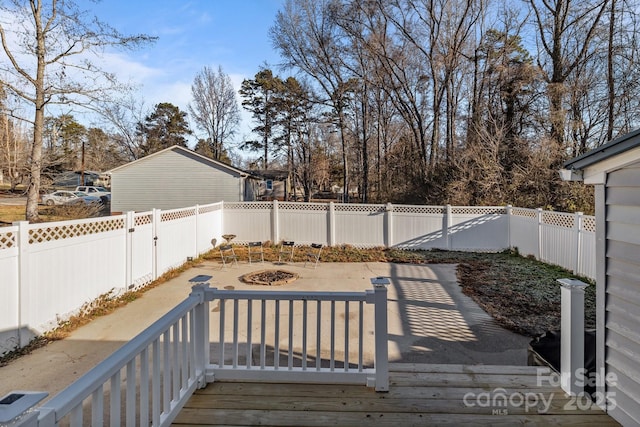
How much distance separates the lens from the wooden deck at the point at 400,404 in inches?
80.5

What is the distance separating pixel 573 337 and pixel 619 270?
62 cm

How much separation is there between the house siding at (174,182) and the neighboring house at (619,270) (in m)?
15.4

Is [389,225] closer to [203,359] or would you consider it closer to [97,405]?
[203,359]

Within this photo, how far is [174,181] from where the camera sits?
1639cm

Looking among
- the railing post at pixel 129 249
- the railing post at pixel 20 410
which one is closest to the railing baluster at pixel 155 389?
the railing post at pixel 20 410

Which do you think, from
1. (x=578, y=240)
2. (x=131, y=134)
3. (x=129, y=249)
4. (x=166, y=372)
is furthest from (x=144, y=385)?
(x=131, y=134)

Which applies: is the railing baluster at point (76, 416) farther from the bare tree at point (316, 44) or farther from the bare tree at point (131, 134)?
the bare tree at point (131, 134)

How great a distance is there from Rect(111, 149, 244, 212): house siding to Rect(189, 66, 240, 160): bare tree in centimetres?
1084

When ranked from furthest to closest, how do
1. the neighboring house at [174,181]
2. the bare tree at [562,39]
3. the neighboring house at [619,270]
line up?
1. the neighboring house at [174,181]
2. the bare tree at [562,39]
3. the neighboring house at [619,270]

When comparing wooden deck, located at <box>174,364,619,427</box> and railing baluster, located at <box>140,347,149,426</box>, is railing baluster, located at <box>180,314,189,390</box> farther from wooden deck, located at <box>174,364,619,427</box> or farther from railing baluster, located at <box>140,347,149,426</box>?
railing baluster, located at <box>140,347,149,426</box>

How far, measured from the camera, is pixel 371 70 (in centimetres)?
1661

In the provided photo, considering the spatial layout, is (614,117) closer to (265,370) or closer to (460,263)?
(460,263)

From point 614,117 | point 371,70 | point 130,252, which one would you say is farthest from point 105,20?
point 614,117

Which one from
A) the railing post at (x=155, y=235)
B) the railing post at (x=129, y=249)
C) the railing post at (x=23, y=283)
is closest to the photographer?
the railing post at (x=23, y=283)
